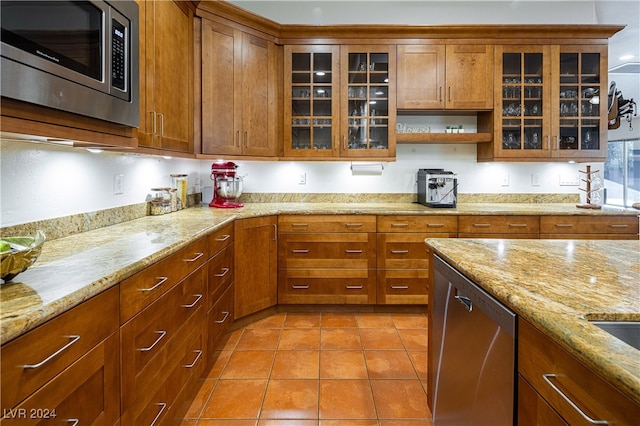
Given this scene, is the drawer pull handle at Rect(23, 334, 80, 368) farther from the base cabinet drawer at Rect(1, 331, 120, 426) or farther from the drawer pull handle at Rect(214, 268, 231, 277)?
the drawer pull handle at Rect(214, 268, 231, 277)

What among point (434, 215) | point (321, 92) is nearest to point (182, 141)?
point (321, 92)

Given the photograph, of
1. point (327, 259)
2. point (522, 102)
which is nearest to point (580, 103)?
point (522, 102)

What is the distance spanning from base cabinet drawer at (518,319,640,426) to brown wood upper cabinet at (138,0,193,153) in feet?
6.44

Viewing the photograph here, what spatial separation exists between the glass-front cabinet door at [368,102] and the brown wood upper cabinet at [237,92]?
0.65 meters

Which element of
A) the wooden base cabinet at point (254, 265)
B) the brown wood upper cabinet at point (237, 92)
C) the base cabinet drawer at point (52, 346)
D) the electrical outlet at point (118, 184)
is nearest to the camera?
the base cabinet drawer at point (52, 346)

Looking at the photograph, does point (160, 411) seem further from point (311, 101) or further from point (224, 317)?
point (311, 101)

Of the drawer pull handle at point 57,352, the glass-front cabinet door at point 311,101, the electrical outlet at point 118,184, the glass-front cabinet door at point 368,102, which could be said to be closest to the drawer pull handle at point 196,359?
the drawer pull handle at point 57,352

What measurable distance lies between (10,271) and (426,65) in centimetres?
334

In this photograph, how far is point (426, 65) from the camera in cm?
332

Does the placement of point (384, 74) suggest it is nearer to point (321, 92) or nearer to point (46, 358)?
point (321, 92)

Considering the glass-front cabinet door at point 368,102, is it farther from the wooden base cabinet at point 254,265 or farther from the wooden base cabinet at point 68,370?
the wooden base cabinet at point 68,370

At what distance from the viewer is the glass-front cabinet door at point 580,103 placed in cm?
335

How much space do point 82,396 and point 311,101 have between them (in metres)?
2.89

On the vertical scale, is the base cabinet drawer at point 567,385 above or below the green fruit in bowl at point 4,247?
below
